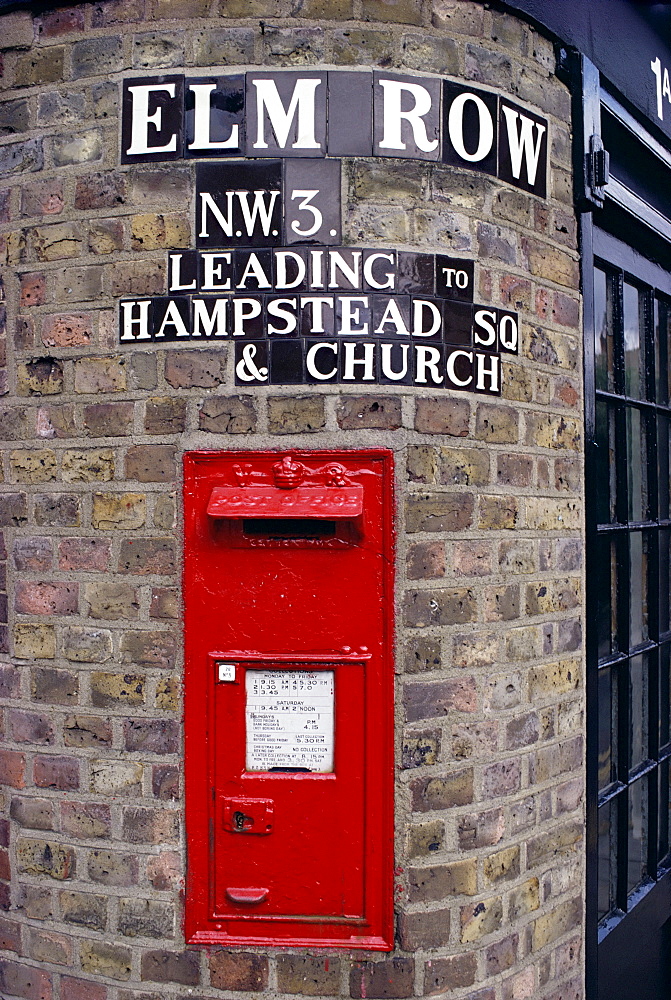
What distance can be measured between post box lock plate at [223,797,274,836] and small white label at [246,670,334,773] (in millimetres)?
93

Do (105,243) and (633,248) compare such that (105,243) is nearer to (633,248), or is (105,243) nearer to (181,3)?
(181,3)

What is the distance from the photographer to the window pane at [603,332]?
2.71m

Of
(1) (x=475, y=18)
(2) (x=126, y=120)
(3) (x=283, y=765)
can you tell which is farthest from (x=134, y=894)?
(1) (x=475, y=18)

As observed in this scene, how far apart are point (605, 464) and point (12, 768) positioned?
2.19 m

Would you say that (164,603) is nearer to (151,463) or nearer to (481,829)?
(151,463)

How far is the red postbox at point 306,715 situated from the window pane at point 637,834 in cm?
142

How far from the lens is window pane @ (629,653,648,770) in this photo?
291cm

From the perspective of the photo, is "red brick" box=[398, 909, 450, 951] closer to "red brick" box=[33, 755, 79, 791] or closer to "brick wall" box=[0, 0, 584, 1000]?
"brick wall" box=[0, 0, 584, 1000]

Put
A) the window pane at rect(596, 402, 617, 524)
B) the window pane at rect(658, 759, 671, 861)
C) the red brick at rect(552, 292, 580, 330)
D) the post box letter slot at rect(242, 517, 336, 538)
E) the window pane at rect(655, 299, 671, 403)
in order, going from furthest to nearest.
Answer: the window pane at rect(655, 299, 671, 403)
the window pane at rect(658, 759, 671, 861)
the window pane at rect(596, 402, 617, 524)
the red brick at rect(552, 292, 580, 330)
the post box letter slot at rect(242, 517, 336, 538)

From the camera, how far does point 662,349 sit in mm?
3219

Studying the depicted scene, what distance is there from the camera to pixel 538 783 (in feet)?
7.07

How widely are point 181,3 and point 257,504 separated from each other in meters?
1.38

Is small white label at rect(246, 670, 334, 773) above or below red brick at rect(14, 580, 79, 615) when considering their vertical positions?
below

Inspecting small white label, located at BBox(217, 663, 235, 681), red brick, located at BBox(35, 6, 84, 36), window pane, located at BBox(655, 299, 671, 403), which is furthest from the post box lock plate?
window pane, located at BBox(655, 299, 671, 403)
